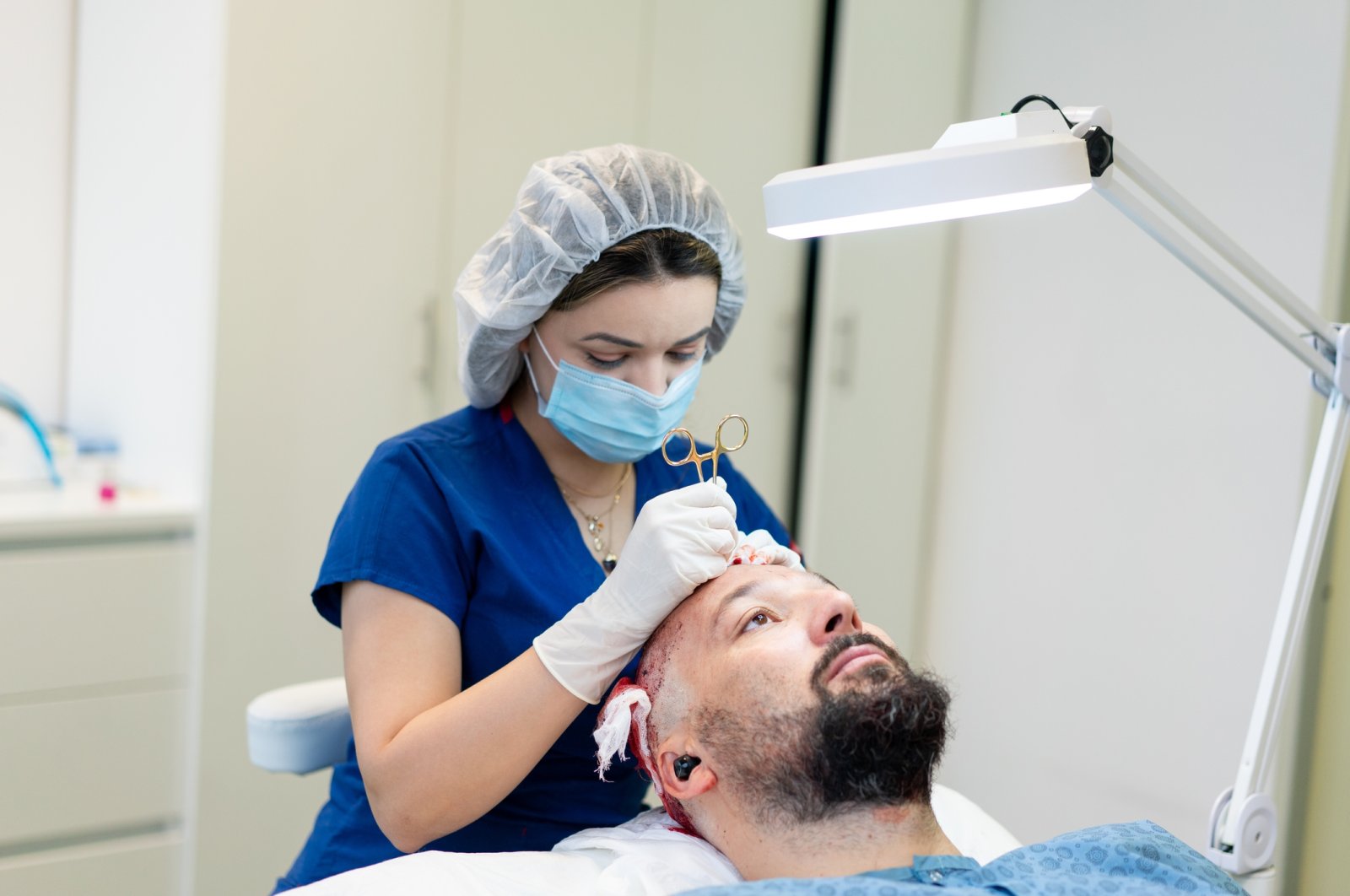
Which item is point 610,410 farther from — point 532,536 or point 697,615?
point 697,615

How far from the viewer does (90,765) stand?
207 centimetres

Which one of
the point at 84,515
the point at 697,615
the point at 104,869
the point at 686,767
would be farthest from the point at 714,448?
the point at 104,869

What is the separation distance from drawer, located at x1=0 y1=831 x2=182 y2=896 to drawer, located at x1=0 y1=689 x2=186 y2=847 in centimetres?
3

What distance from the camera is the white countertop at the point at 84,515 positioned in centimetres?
195

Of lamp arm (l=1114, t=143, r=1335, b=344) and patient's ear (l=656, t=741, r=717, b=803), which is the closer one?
lamp arm (l=1114, t=143, r=1335, b=344)

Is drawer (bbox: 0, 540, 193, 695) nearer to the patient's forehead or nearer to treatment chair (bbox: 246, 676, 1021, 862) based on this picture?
treatment chair (bbox: 246, 676, 1021, 862)

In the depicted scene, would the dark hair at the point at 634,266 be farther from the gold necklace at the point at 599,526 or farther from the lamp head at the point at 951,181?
the lamp head at the point at 951,181

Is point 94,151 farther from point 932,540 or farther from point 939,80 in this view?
point 932,540

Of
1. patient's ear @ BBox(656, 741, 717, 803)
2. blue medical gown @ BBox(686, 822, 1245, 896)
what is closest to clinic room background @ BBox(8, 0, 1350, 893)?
blue medical gown @ BBox(686, 822, 1245, 896)

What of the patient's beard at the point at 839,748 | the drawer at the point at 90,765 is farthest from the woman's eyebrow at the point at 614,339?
the drawer at the point at 90,765

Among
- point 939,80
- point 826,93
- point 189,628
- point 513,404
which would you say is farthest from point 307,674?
point 939,80

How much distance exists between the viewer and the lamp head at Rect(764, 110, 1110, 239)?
95cm

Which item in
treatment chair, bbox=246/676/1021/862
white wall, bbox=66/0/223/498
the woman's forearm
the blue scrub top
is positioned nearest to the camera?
the woman's forearm

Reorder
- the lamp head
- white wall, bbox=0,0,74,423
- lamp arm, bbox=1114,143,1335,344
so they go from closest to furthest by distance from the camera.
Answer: the lamp head < lamp arm, bbox=1114,143,1335,344 < white wall, bbox=0,0,74,423
